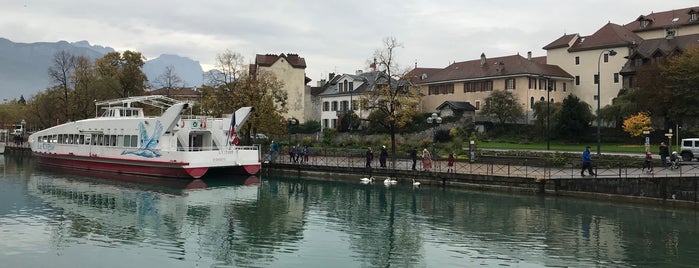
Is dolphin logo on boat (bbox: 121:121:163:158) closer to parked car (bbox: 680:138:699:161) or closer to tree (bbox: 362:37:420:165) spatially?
tree (bbox: 362:37:420:165)

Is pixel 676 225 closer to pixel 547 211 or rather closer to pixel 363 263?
pixel 547 211

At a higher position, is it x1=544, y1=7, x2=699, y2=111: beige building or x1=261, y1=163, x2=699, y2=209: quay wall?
x1=544, y1=7, x2=699, y2=111: beige building

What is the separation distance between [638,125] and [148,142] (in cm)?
3894

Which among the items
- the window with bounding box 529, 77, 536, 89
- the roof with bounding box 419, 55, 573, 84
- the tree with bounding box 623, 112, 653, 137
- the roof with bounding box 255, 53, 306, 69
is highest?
the roof with bounding box 255, 53, 306, 69

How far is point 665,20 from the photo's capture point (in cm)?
7012

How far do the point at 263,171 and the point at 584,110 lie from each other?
1239 inches

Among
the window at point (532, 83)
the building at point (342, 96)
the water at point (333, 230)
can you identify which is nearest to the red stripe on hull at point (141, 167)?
the water at point (333, 230)

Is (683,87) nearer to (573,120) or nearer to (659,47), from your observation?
(573,120)

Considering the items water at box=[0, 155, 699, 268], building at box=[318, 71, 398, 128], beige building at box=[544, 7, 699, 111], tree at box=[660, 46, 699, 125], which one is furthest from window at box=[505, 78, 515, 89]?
water at box=[0, 155, 699, 268]

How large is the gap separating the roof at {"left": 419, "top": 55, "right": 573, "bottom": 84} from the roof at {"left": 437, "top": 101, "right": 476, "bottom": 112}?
12.4ft

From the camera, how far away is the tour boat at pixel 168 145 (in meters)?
36.0

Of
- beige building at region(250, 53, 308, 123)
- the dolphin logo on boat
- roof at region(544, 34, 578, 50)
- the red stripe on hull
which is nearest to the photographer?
the red stripe on hull

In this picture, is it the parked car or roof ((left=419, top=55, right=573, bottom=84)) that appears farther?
roof ((left=419, top=55, right=573, bottom=84))

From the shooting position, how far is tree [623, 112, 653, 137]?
48219 mm
